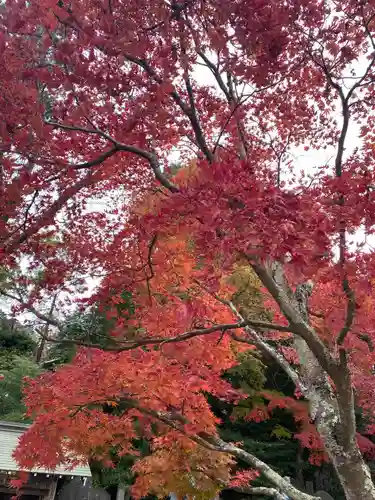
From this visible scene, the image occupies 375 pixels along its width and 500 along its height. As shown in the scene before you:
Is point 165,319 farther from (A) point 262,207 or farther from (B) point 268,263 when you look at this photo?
(A) point 262,207

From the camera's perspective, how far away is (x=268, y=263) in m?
5.25

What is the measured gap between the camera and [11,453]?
1062 cm

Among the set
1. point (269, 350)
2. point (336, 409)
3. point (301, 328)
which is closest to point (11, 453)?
point (269, 350)

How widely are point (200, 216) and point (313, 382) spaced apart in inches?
113

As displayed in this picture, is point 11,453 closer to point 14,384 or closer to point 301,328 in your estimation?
point 14,384

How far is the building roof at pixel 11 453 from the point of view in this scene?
32.6ft

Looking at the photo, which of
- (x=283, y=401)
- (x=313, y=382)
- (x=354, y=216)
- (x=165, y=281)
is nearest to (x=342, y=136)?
(x=354, y=216)

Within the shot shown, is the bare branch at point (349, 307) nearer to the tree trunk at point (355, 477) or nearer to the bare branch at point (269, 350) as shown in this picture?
the tree trunk at point (355, 477)

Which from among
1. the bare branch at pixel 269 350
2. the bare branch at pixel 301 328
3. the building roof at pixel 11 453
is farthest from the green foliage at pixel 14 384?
the bare branch at pixel 301 328

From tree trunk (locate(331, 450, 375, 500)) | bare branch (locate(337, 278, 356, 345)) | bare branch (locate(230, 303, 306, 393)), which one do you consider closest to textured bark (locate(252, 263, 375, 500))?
A: tree trunk (locate(331, 450, 375, 500))

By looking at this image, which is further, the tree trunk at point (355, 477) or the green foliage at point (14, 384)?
the green foliage at point (14, 384)

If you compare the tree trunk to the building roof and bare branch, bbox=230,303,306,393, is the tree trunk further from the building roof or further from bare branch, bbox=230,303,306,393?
the building roof

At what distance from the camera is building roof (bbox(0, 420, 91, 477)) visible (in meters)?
9.92

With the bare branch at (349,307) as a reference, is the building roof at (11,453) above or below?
below
